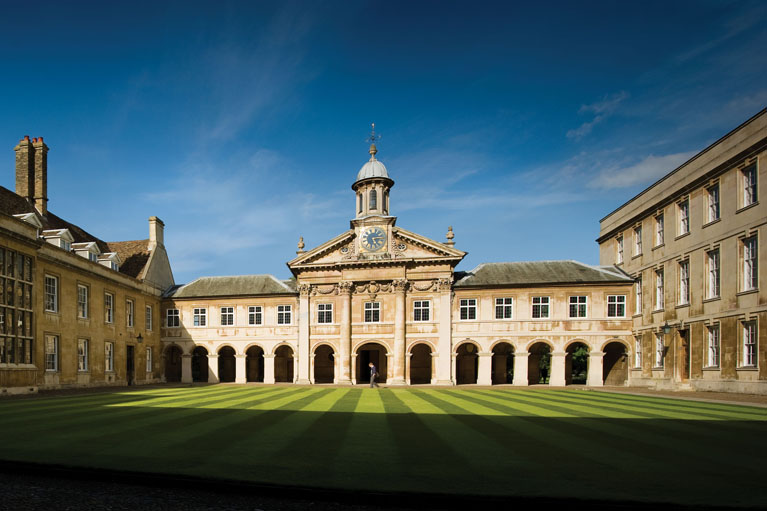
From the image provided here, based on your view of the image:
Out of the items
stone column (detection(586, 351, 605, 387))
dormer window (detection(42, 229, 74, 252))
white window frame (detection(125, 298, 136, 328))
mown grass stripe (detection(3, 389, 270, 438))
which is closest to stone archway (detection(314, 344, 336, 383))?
white window frame (detection(125, 298, 136, 328))

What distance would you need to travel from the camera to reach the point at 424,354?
4441cm

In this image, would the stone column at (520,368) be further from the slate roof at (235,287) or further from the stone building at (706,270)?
the slate roof at (235,287)

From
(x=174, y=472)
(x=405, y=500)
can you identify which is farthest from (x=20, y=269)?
(x=405, y=500)

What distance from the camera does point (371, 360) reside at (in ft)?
151

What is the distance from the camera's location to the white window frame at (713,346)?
1014 inches

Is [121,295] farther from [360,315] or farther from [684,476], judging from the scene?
[684,476]

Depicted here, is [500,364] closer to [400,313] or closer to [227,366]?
[400,313]

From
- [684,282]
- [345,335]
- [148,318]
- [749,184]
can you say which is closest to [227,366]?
[148,318]

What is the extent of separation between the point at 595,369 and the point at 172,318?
35.9 m

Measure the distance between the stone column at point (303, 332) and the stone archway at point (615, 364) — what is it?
24.3 meters

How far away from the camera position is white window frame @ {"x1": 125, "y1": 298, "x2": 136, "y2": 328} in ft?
126

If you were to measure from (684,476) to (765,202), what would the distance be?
69.0 feet

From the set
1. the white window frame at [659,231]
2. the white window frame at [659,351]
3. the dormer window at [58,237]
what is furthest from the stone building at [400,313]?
the dormer window at [58,237]

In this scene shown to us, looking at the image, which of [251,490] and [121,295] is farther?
[121,295]
